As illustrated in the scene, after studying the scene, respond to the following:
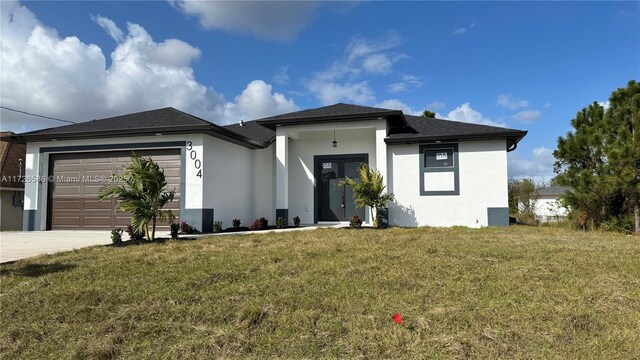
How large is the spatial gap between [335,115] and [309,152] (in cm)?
280

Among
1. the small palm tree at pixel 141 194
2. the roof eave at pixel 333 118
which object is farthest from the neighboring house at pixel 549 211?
the small palm tree at pixel 141 194

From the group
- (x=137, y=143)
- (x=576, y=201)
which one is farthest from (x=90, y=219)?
(x=576, y=201)

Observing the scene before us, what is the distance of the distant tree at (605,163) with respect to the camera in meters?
10.5

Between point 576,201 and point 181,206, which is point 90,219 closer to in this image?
point 181,206

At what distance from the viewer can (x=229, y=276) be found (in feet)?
17.6

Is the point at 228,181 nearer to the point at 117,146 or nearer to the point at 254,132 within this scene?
the point at 254,132

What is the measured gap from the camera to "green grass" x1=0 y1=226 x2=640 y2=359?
3314 millimetres

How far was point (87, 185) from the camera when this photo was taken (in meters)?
13.2

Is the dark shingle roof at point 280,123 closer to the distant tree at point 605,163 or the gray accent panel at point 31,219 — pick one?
the distant tree at point 605,163

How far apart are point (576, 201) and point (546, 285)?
8.53m

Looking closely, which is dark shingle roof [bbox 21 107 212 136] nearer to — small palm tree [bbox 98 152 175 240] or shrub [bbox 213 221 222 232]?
small palm tree [bbox 98 152 175 240]

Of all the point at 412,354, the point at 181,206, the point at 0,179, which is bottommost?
the point at 412,354

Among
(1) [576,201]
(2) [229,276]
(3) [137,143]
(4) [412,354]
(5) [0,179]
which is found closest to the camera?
(4) [412,354]

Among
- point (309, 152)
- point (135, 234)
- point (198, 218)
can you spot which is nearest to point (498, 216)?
point (309, 152)
